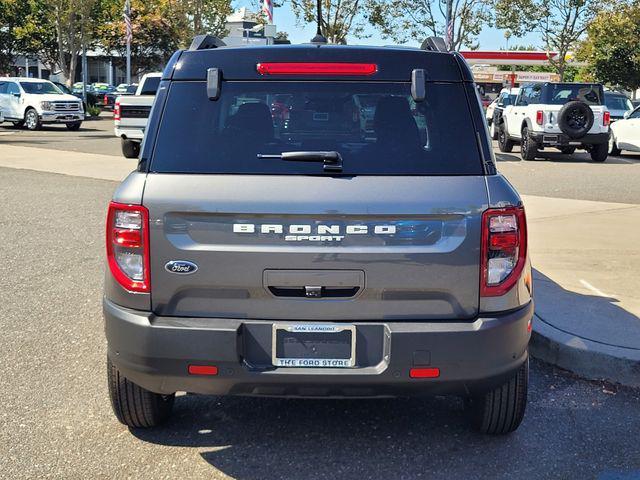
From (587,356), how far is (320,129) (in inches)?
96.8

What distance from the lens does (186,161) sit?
3434 mm

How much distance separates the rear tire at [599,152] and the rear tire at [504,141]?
2.49 meters

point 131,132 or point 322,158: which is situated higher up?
point 322,158

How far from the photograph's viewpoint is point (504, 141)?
72.6 ft

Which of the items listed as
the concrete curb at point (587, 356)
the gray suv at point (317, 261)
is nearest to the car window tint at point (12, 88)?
the concrete curb at point (587, 356)

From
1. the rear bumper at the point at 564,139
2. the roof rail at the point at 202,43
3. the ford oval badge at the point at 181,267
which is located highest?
the roof rail at the point at 202,43

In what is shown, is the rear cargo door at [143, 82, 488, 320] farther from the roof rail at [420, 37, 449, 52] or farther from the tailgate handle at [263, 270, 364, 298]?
the roof rail at [420, 37, 449, 52]

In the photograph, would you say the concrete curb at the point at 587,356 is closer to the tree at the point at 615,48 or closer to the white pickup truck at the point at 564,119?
the white pickup truck at the point at 564,119

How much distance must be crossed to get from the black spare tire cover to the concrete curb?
14409 mm

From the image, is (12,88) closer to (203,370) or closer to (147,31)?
(203,370)

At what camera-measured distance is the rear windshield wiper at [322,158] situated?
3.38 meters

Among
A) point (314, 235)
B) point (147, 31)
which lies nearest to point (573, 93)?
point (314, 235)

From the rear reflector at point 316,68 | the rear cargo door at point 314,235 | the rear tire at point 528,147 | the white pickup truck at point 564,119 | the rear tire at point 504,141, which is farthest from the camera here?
the rear tire at point 504,141

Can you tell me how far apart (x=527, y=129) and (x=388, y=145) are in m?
17.0
